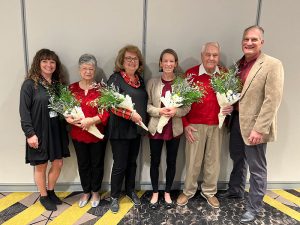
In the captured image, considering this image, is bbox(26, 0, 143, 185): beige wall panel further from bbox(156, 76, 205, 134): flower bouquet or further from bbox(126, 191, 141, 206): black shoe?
bbox(126, 191, 141, 206): black shoe

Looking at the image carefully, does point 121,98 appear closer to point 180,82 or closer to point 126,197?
point 180,82

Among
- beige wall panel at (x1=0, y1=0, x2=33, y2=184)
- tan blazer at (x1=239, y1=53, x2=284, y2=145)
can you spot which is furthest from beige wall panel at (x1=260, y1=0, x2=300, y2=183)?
beige wall panel at (x1=0, y1=0, x2=33, y2=184)

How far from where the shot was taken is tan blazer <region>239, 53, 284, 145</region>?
7.82 feet

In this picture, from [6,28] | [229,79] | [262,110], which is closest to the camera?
[262,110]

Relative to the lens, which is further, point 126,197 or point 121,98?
point 126,197

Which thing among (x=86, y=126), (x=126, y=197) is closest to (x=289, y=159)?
(x=126, y=197)

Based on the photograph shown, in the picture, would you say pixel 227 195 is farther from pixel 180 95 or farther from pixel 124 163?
pixel 180 95

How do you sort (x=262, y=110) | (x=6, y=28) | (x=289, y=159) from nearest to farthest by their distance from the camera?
(x=262, y=110) → (x=6, y=28) → (x=289, y=159)

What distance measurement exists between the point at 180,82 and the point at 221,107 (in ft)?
1.62

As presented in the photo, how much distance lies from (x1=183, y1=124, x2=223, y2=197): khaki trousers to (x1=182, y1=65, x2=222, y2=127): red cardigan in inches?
2.5

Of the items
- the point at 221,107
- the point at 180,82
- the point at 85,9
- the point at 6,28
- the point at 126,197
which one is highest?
the point at 85,9

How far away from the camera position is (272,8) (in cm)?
293

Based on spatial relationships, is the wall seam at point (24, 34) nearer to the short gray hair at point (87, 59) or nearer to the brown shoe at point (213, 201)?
the short gray hair at point (87, 59)

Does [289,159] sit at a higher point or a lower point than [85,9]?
lower
